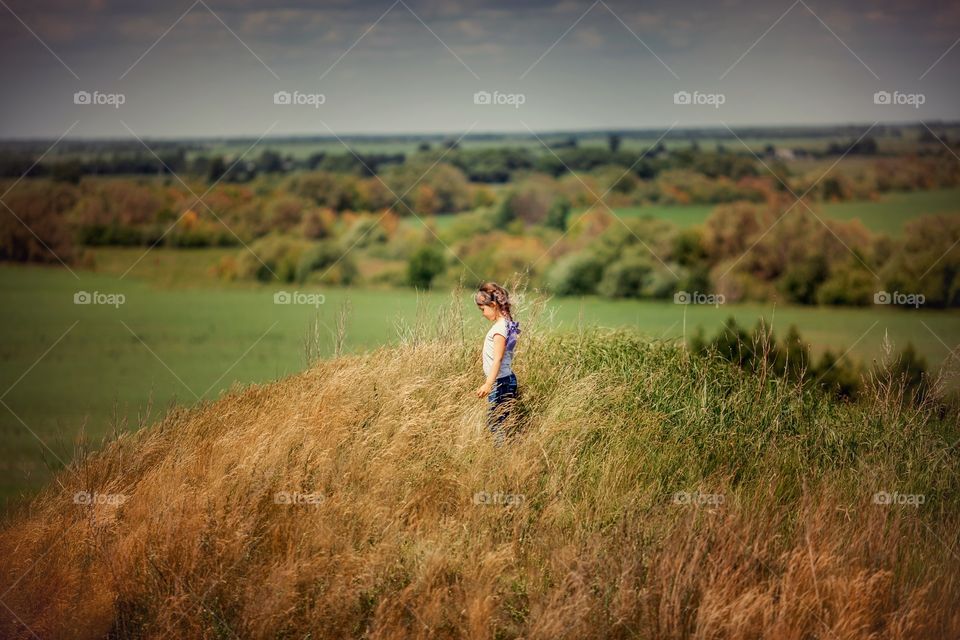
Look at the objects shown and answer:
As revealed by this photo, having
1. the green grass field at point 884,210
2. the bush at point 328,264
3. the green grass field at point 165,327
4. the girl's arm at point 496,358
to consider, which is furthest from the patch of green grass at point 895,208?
the girl's arm at point 496,358

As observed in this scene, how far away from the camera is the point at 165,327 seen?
180 ft

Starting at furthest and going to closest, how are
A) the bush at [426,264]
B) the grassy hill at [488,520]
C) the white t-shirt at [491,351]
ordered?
the bush at [426,264] < the white t-shirt at [491,351] < the grassy hill at [488,520]

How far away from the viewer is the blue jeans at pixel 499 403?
8.69 m

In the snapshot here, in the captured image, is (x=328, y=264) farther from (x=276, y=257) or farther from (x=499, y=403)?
(x=499, y=403)

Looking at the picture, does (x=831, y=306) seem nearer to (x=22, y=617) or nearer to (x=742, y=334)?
(x=742, y=334)

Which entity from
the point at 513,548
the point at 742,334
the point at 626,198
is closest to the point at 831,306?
the point at 626,198

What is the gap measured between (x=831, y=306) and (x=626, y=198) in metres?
20.4

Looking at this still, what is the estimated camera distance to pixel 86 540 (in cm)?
776

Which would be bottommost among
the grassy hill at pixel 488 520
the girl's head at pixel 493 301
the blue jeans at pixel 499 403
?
the grassy hill at pixel 488 520

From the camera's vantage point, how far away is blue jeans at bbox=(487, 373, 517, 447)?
869cm

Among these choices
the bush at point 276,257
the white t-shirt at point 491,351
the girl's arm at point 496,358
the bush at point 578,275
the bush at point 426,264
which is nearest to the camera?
the girl's arm at point 496,358

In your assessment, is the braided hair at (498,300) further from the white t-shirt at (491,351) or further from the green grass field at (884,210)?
the green grass field at (884,210)

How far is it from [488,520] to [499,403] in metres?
1.53

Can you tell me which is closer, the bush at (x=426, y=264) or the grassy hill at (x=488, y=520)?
the grassy hill at (x=488, y=520)
